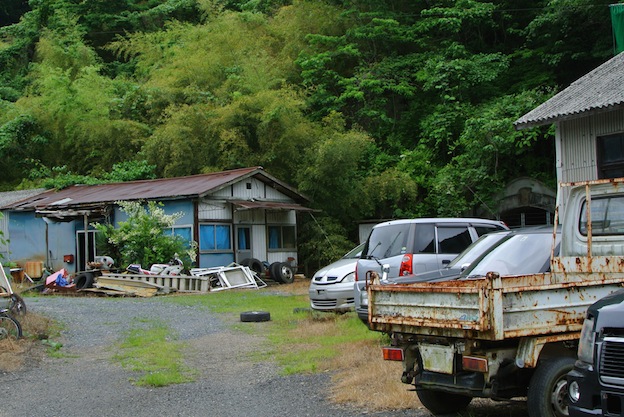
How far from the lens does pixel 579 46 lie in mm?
27922

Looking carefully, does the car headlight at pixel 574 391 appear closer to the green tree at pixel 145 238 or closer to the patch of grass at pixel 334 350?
the patch of grass at pixel 334 350

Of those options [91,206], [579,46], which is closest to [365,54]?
[579,46]

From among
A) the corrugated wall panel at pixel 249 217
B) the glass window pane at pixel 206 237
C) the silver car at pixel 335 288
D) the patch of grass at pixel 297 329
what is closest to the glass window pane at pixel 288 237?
the corrugated wall panel at pixel 249 217

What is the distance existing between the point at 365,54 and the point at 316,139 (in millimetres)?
7234

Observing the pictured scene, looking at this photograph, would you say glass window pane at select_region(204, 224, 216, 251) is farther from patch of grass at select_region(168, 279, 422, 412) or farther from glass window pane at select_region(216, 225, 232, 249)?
patch of grass at select_region(168, 279, 422, 412)

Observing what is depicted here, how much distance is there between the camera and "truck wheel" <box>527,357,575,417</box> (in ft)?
19.6

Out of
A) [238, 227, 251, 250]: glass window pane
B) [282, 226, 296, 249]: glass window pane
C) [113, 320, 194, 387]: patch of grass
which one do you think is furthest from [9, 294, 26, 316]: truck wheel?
[282, 226, 296, 249]: glass window pane

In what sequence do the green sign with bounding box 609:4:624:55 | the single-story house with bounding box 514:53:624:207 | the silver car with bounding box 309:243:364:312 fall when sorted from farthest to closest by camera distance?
the green sign with bounding box 609:4:624:55, the single-story house with bounding box 514:53:624:207, the silver car with bounding box 309:243:364:312

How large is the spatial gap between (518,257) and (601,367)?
3381 millimetres

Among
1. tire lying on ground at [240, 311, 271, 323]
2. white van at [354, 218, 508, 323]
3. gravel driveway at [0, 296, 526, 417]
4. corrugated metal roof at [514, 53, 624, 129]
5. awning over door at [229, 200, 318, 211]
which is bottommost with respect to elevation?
gravel driveway at [0, 296, 526, 417]

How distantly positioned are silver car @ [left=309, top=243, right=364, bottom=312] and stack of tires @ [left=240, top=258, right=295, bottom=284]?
11.5 metres

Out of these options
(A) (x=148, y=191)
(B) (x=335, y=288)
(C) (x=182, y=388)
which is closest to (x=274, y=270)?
(A) (x=148, y=191)

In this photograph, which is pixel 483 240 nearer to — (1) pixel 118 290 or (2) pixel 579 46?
(1) pixel 118 290

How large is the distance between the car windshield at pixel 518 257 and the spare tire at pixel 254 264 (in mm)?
18275
